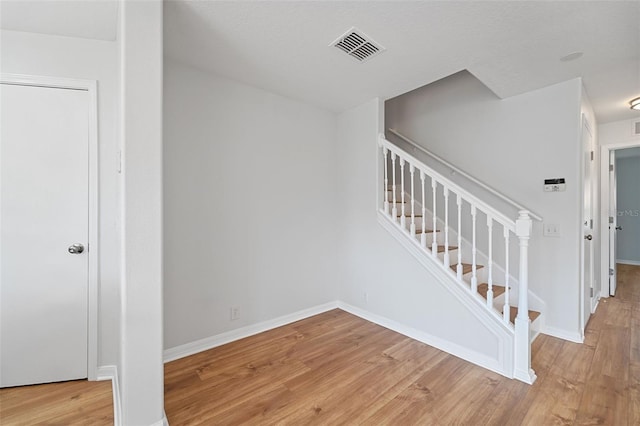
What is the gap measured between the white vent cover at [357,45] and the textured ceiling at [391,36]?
53mm

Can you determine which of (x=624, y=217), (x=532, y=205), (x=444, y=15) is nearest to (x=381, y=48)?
(x=444, y=15)

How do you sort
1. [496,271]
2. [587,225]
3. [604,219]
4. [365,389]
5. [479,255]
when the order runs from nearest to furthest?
[365,389], [587,225], [496,271], [479,255], [604,219]

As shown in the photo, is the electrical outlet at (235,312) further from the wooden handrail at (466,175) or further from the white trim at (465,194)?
the wooden handrail at (466,175)

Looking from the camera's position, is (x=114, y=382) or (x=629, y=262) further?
(x=629, y=262)

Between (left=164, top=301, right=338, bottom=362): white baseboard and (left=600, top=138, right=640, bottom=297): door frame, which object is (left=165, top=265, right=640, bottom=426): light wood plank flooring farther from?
(left=600, top=138, right=640, bottom=297): door frame

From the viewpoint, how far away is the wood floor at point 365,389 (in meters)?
1.66

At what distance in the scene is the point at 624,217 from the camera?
608cm

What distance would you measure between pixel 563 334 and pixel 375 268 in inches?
71.6

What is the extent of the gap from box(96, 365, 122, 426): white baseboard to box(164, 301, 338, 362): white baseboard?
347mm

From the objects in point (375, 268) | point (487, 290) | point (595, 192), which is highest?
point (595, 192)

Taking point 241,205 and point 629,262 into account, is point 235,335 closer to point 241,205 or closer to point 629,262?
point 241,205

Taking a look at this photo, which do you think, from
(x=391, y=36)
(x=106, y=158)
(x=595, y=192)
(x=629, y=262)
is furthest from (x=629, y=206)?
(x=106, y=158)

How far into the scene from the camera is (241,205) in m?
2.72

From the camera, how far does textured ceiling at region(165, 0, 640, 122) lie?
1723 millimetres
